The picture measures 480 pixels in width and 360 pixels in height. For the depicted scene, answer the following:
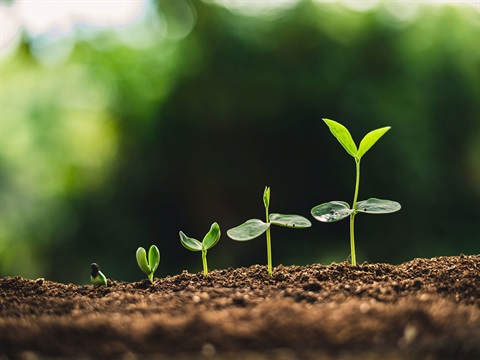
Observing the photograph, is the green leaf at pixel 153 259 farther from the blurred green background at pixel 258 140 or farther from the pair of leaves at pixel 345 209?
the blurred green background at pixel 258 140

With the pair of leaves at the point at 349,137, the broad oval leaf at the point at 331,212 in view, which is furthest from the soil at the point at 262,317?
the pair of leaves at the point at 349,137

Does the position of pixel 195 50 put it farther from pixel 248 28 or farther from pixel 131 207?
pixel 131 207

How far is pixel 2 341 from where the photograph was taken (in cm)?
85

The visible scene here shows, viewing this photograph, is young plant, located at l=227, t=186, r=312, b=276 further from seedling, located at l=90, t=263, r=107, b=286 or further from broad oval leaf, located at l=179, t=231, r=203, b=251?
seedling, located at l=90, t=263, r=107, b=286

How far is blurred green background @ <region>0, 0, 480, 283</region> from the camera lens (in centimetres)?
363

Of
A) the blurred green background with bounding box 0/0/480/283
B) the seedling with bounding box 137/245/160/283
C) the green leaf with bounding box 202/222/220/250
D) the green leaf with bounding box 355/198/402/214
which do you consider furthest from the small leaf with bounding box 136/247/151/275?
the blurred green background with bounding box 0/0/480/283

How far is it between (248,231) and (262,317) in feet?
1.35

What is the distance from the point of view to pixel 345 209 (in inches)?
50.9

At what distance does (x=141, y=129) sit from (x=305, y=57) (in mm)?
1274

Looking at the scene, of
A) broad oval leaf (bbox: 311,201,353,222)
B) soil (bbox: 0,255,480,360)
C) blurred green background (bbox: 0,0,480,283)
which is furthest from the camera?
blurred green background (bbox: 0,0,480,283)

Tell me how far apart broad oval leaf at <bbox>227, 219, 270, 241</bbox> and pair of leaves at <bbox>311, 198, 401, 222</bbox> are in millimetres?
122

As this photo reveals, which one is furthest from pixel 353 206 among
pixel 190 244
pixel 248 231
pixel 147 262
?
pixel 147 262

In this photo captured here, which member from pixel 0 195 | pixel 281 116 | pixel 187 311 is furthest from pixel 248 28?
pixel 187 311

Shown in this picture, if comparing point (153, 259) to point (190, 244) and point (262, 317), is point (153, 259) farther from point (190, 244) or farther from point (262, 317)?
point (262, 317)
